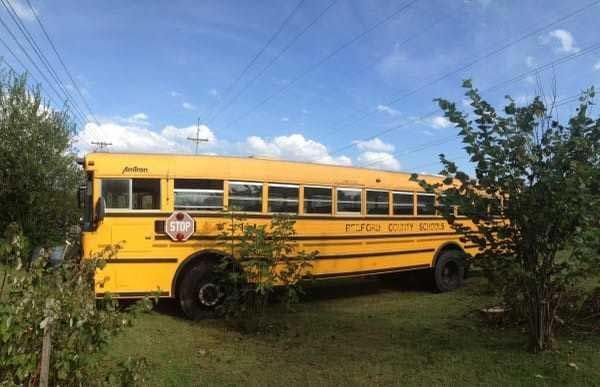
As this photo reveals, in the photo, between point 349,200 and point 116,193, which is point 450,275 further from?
point 116,193

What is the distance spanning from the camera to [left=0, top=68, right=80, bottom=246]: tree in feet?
51.1

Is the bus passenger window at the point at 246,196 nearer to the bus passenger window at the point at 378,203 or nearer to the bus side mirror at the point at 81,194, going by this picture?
the bus side mirror at the point at 81,194

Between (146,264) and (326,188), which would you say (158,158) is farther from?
(326,188)

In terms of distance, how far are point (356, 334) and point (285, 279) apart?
1181mm

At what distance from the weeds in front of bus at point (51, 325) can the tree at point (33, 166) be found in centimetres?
1421

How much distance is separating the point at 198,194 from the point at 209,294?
1543 mm

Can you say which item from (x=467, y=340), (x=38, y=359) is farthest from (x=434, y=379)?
(x=38, y=359)

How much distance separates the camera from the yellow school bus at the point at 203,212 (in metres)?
7.30

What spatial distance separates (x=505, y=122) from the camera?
507 centimetres

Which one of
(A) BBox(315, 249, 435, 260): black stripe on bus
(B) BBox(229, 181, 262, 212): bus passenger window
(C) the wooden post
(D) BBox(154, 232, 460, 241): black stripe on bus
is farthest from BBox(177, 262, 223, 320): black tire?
(C) the wooden post

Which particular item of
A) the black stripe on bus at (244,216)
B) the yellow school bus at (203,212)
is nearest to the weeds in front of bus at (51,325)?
the yellow school bus at (203,212)

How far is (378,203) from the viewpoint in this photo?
9594 mm

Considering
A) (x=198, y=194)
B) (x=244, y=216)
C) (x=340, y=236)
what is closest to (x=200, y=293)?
(x=244, y=216)

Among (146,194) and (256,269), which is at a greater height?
(146,194)
